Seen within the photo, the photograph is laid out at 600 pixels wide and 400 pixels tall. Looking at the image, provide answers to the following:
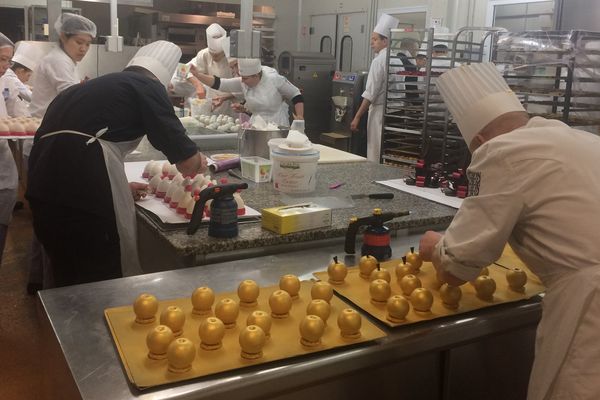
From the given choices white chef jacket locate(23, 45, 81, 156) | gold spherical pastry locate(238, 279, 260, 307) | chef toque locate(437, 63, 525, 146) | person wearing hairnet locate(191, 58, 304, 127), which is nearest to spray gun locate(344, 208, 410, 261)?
chef toque locate(437, 63, 525, 146)

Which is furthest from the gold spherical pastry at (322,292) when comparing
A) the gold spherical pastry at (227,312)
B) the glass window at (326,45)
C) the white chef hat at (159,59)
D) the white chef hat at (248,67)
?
the glass window at (326,45)

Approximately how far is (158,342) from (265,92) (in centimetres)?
400

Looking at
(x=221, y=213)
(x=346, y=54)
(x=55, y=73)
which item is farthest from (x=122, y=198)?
(x=346, y=54)

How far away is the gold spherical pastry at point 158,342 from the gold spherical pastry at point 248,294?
26cm

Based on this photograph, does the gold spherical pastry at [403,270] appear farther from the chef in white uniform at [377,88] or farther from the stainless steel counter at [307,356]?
the chef in white uniform at [377,88]

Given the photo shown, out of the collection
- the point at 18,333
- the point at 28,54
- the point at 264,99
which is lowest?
the point at 18,333

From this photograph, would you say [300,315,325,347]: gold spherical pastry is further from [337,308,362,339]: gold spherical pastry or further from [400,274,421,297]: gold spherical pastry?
[400,274,421,297]: gold spherical pastry

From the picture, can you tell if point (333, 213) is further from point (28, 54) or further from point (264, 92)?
point (28, 54)

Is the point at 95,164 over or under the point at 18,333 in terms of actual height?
over

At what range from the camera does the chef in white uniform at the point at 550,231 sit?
1211mm

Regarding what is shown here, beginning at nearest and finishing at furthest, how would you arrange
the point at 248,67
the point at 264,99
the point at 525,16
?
the point at 248,67 < the point at 264,99 < the point at 525,16

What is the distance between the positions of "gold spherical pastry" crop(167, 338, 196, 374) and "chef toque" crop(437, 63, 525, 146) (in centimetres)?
84

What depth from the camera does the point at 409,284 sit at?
147 cm

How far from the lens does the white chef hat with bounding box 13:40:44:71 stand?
5.71m
